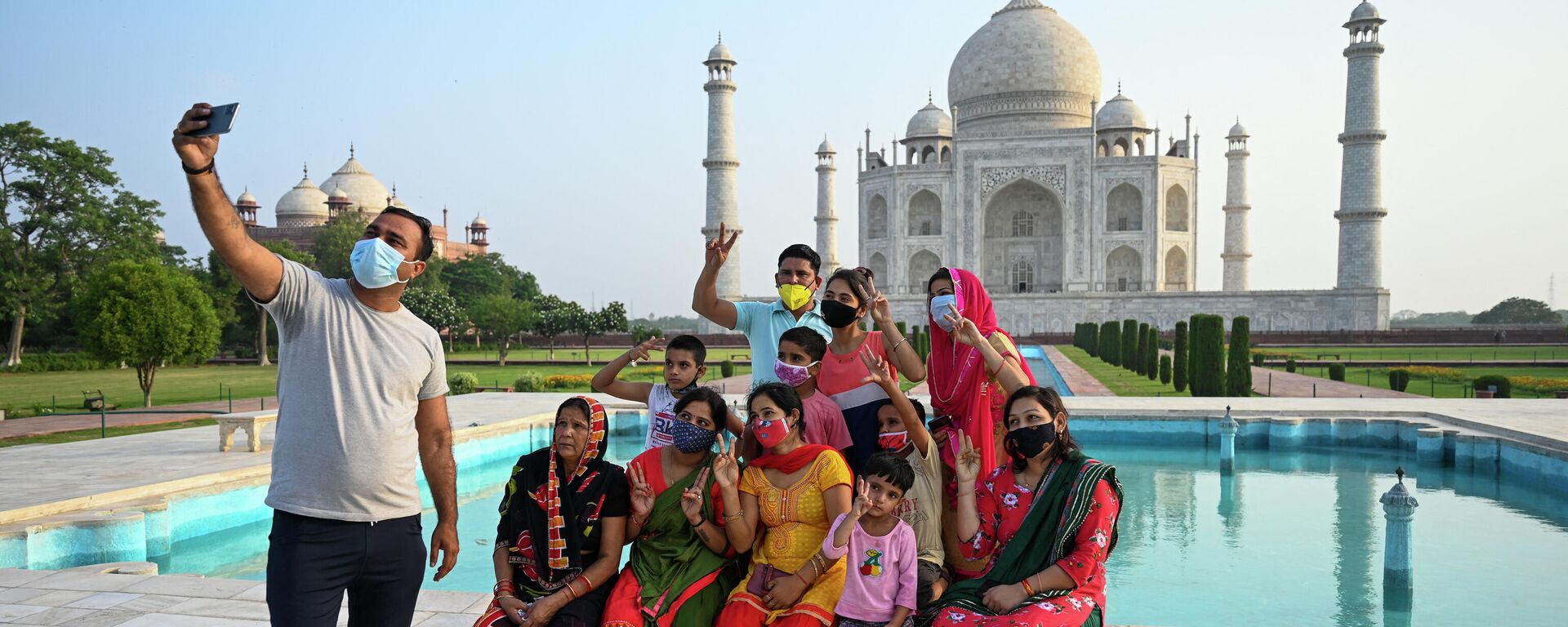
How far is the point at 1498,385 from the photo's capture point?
1230cm

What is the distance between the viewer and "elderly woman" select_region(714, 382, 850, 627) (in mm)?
2727

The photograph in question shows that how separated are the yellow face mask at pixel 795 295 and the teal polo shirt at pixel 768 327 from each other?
80 mm

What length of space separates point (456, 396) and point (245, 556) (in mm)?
6998

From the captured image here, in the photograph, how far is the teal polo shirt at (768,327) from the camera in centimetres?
340

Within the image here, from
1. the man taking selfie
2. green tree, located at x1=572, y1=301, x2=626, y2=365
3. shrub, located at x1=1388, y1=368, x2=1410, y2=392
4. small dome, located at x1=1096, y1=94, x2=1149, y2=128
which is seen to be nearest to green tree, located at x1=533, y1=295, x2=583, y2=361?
green tree, located at x1=572, y1=301, x2=626, y2=365

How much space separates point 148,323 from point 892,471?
1364 centimetres

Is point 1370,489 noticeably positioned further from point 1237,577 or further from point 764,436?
point 764,436

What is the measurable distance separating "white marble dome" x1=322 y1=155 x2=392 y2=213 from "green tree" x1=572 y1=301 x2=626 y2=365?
2115 centimetres

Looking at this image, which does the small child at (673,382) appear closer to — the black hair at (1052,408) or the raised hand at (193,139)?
the black hair at (1052,408)

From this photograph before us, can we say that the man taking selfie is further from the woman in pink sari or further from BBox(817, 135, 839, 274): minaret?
BBox(817, 135, 839, 274): minaret

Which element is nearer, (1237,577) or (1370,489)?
(1237,577)

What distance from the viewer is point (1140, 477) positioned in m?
8.05

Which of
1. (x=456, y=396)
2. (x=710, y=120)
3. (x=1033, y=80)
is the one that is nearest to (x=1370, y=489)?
(x=456, y=396)

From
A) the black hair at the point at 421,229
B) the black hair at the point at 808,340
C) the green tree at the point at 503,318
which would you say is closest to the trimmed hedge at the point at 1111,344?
the green tree at the point at 503,318
